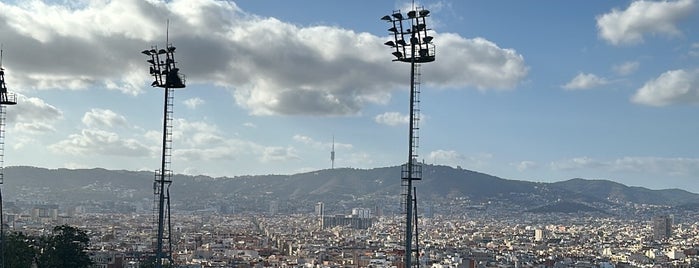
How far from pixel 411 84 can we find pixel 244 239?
107 meters

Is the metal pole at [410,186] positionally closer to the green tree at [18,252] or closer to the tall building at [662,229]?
the green tree at [18,252]

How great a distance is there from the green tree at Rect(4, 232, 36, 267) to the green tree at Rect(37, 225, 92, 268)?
1.59 ft

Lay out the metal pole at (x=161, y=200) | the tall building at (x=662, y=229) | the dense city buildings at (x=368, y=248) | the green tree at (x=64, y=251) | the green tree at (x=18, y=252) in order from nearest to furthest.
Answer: the metal pole at (x=161, y=200)
the green tree at (x=18, y=252)
the green tree at (x=64, y=251)
the dense city buildings at (x=368, y=248)
the tall building at (x=662, y=229)

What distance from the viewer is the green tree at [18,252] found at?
91.0 feet

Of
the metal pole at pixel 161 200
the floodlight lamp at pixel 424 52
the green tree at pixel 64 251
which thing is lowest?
the green tree at pixel 64 251

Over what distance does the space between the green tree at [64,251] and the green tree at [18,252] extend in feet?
1.59

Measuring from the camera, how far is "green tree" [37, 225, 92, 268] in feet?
98.9

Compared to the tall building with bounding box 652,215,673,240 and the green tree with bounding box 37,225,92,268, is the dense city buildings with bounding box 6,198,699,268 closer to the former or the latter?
the tall building with bounding box 652,215,673,240

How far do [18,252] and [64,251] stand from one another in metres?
2.03

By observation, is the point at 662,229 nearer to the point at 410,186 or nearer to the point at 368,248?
the point at 368,248

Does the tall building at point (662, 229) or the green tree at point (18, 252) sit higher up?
the green tree at point (18, 252)

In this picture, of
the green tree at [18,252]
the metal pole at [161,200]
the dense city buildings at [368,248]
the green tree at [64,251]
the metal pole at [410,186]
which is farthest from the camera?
the dense city buildings at [368,248]

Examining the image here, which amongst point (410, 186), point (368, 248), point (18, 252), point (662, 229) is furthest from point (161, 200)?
point (662, 229)

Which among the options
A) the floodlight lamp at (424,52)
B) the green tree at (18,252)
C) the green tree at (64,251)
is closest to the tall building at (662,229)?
the green tree at (64,251)
